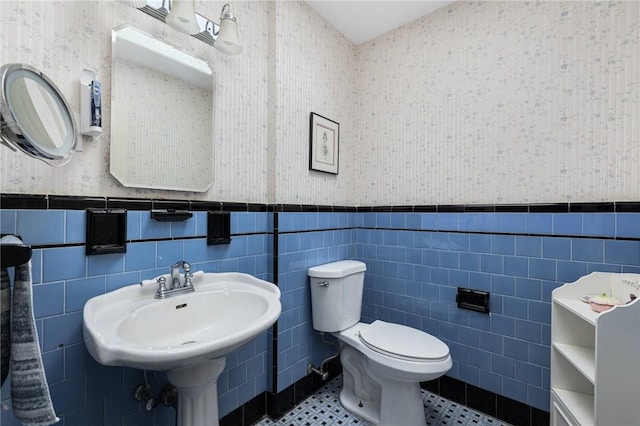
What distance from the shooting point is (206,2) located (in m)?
1.38

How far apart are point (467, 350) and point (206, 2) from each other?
2.32 meters

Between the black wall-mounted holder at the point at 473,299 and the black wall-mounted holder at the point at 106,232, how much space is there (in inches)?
68.3

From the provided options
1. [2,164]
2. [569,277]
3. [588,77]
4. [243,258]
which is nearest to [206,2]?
[2,164]

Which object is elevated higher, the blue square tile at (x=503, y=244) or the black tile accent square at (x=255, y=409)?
the blue square tile at (x=503, y=244)

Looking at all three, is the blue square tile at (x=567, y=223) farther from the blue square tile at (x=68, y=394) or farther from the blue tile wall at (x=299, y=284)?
the blue square tile at (x=68, y=394)

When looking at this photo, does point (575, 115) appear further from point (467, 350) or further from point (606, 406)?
point (467, 350)

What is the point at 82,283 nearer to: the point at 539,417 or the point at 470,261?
the point at 470,261

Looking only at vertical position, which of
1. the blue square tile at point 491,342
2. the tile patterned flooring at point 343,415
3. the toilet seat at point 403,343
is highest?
the toilet seat at point 403,343

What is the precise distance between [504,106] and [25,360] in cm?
216

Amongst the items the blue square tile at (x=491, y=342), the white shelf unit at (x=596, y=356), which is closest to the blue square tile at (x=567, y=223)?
the white shelf unit at (x=596, y=356)

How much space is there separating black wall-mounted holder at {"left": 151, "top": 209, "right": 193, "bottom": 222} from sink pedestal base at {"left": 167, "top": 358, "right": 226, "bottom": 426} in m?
0.58

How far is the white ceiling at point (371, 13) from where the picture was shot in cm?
180

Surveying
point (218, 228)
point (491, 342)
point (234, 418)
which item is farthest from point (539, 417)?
point (218, 228)

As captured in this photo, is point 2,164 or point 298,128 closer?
point 2,164
